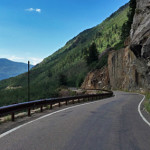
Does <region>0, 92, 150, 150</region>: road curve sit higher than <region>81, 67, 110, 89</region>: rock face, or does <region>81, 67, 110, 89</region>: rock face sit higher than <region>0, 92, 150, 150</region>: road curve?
<region>81, 67, 110, 89</region>: rock face

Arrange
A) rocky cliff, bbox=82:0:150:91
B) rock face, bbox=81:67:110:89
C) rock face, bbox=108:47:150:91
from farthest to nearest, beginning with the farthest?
1. rock face, bbox=81:67:110:89
2. rock face, bbox=108:47:150:91
3. rocky cliff, bbox=82:0:150:91

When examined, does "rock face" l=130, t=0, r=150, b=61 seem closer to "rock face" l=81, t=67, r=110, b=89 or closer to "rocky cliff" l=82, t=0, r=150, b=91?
"rocky cliff" l=82, t=0, r=150, b=91

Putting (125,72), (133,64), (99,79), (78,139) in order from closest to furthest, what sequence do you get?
(78,139) → (133,64) → (125,72) → (99,79)

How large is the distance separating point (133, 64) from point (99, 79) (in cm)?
2288

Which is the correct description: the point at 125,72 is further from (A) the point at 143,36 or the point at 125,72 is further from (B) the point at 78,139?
(B) the point at 78,139

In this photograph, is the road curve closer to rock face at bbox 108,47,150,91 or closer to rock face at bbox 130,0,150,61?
rock face at bbox 130,0,150,61

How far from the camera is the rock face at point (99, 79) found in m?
67.3

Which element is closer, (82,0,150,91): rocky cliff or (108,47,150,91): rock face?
(82,0,150,91): rocky cliff

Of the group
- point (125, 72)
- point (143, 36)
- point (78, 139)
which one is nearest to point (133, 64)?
point (125, 72)

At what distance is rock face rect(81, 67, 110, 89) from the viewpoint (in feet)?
221

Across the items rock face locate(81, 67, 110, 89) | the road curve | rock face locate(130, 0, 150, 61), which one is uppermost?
rock face locate(130, 0, 150, 61)

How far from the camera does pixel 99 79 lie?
227ft

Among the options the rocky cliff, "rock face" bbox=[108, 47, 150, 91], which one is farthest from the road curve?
"rock face" bbox=[108, 47, 150, 91]

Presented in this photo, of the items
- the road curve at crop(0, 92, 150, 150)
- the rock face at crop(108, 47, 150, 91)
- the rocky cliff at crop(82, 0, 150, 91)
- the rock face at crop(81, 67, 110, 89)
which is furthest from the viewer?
the rock face at crop(81, 67, 110, 89)
